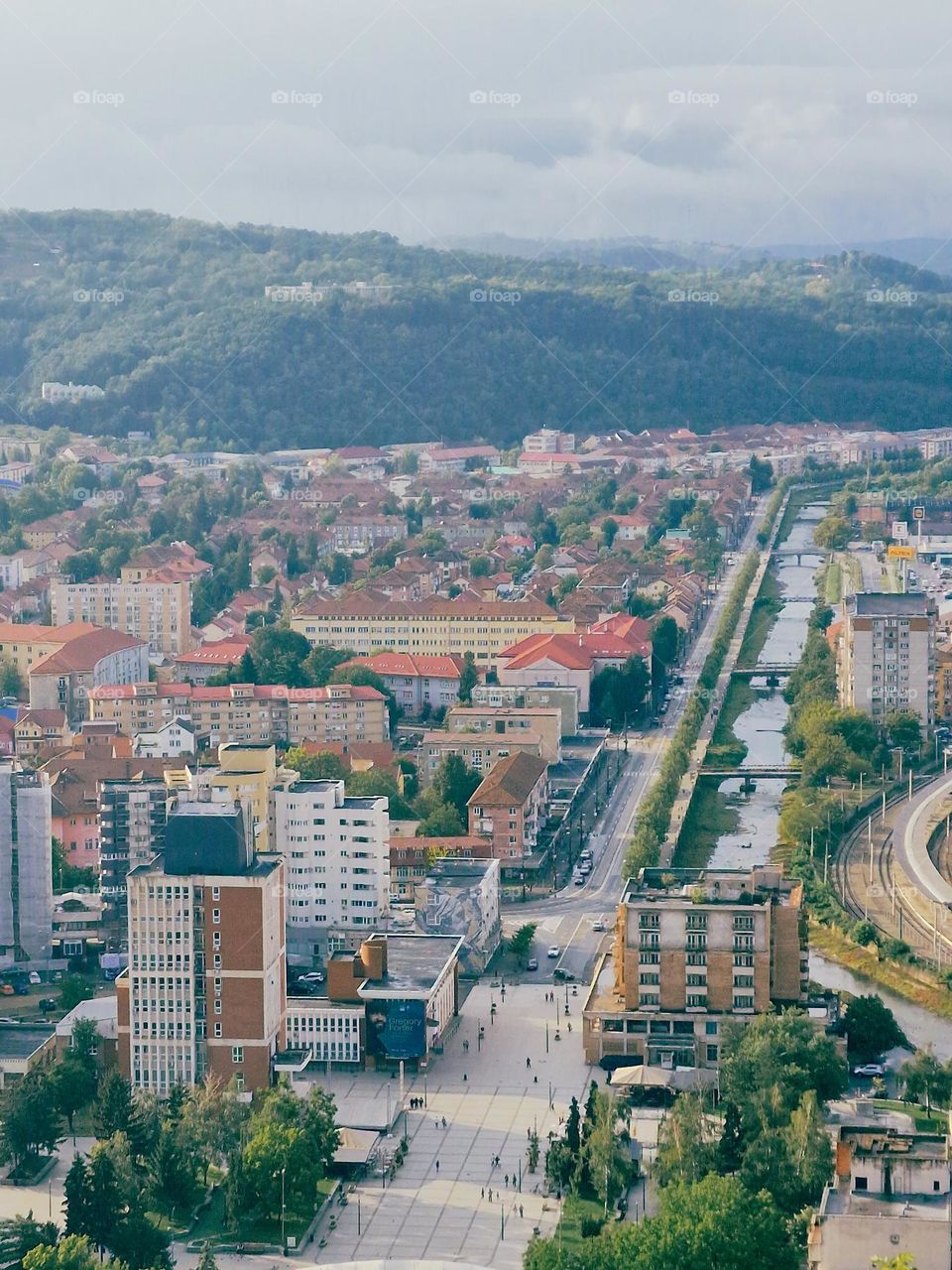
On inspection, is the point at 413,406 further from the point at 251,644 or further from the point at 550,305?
the point at 251,644

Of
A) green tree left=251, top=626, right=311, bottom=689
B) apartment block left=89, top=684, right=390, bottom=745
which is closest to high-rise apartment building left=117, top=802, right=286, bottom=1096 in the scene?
apartment block left=89, top=684, right=390, bottom=745

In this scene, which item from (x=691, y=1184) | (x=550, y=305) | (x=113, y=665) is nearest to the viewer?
(x=691, y=1184)

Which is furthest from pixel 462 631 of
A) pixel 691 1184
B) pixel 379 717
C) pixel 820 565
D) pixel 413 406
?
pixel 413 406

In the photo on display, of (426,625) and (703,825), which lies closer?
(703,825)

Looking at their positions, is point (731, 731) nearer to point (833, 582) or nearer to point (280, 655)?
point (280, 655)

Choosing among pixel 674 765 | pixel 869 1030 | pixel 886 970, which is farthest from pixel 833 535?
pixel 869 1030

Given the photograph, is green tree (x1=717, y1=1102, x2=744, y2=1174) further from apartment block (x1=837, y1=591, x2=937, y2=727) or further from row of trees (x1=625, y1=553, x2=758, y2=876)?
apartment block (x1=837, y1=591, x2=937, y2=727)
